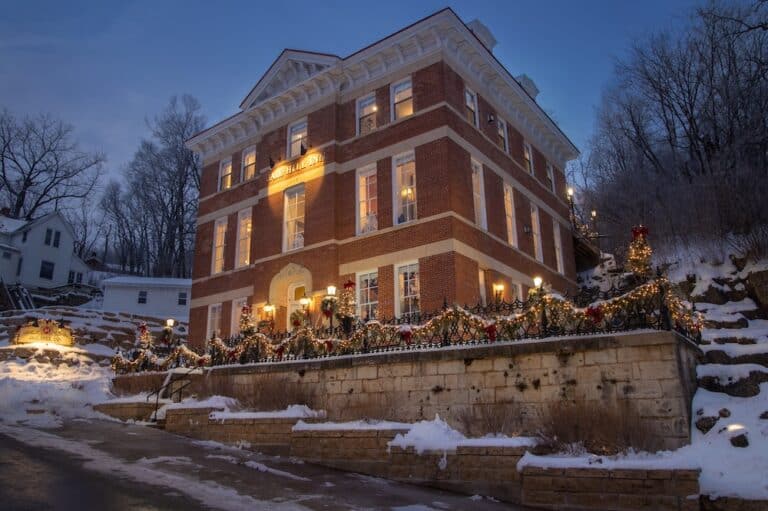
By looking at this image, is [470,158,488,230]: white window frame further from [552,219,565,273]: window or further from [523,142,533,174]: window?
[552,219,565,273]: window

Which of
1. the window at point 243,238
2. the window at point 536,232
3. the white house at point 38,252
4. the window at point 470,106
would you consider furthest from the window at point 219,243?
the white house at point 38,252

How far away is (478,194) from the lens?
21000 mm

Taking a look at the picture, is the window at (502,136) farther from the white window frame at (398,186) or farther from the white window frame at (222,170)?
the white window frame at (222,170)

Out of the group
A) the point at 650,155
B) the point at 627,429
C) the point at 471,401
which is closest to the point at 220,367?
the point at 471,401

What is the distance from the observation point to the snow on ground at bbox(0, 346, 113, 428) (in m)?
17.8

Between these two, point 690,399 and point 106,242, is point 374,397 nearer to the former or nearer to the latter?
point 690,399

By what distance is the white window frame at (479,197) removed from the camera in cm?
2059

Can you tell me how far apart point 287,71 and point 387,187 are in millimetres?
8612

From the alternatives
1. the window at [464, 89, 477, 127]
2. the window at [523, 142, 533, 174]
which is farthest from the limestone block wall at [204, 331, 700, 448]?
the window at [523, 142, 533, 174]

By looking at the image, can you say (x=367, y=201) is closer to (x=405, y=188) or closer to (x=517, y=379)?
(x=405, y=188)

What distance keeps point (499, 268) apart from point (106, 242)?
64.7m

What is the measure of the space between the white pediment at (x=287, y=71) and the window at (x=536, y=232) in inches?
432

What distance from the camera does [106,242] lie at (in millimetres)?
71688

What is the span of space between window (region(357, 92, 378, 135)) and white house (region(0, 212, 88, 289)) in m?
37.2
